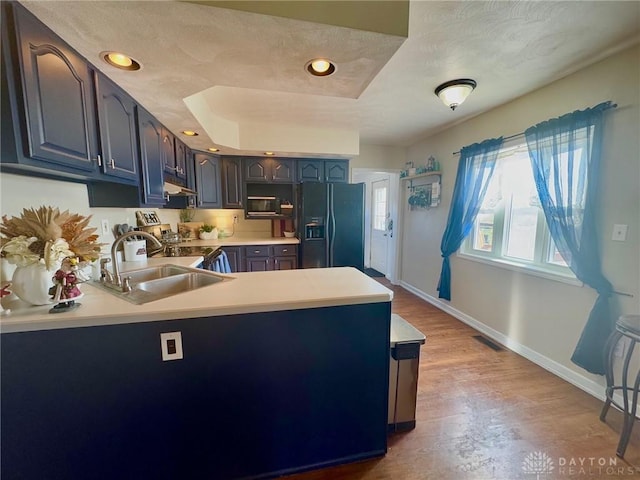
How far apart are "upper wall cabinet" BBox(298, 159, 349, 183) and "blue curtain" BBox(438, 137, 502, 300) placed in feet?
5.35

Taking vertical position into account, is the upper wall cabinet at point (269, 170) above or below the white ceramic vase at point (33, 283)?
above

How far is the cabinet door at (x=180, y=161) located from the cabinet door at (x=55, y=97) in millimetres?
1442

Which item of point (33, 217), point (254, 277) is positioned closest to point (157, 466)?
point (254, 277)

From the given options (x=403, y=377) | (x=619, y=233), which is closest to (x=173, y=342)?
(x=403, y=377)

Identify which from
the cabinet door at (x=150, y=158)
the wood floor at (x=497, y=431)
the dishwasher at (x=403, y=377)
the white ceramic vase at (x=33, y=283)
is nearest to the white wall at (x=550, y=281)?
the wood floor at (x=497, y=431)

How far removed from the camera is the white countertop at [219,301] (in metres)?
1.05

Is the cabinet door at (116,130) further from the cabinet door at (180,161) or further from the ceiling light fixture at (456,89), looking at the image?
the ceiling light fixture at (456,89)

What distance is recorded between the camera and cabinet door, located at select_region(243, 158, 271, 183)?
385cm

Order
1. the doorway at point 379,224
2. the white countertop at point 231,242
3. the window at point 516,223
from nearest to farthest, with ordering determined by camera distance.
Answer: the window at point 516,223, the white countertop at point 231,242, the doorway at point 379,224

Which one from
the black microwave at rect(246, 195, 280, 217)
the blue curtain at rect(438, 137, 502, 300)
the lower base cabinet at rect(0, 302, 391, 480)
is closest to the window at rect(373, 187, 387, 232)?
the blue curtain at rect(438, 137, 502, 300)

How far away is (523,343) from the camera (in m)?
2.53

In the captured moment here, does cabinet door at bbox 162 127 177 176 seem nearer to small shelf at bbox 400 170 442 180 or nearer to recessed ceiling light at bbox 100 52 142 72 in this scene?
recessed ceiling light at bbox 100 52 142 72

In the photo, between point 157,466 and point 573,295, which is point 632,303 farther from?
point 157,466

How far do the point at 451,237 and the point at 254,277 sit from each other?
270 cm
